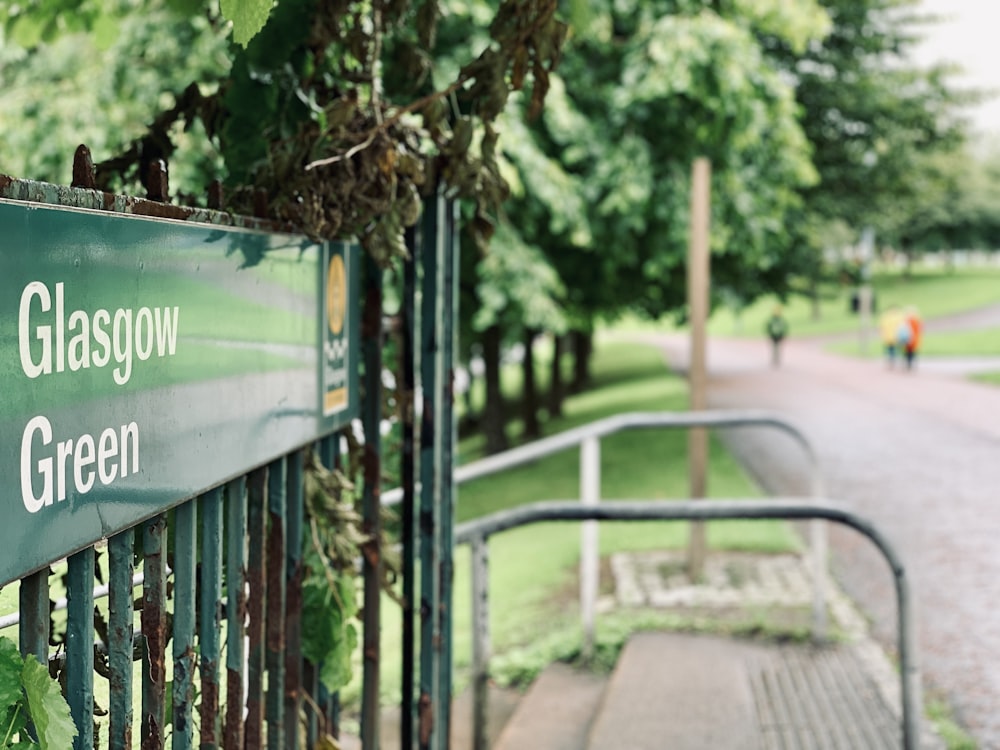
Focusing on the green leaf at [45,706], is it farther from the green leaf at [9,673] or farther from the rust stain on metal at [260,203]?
the rust stain on metal at [260,203]

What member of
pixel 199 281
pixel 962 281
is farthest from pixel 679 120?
pixel 962 281

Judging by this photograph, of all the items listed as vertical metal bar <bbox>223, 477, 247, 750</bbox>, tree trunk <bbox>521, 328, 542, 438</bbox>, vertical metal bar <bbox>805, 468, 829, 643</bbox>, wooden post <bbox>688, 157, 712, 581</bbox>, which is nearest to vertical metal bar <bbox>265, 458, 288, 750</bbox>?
vertical metal bar <bbox>223, 477, 247, 750</bbox>

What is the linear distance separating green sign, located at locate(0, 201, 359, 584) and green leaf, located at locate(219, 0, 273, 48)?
0.25 metres

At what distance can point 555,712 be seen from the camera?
15.7ft

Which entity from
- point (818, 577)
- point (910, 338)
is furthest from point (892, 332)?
point (818, 577)

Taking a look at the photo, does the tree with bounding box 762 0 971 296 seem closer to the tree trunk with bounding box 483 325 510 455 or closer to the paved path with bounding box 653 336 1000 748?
the paved path with bounding box 653 336 1000 748

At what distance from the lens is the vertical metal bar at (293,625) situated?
218 cm

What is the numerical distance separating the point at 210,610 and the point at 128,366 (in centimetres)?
49

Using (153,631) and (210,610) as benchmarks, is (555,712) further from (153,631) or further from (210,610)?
(153,631)

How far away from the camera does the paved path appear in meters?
5.91

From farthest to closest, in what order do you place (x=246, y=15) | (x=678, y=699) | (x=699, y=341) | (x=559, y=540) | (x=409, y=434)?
(x=559, y=540) → (x=699, y=341) → (x=678, y=699) → (x=409, y=434) → (x=246, y=15)

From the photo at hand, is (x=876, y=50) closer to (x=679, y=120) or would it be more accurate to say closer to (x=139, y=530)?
(x=679, y=120)

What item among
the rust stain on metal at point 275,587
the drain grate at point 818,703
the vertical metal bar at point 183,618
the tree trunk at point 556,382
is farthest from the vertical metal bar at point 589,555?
the tree trunk at point 556,382

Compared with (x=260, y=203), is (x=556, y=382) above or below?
below
